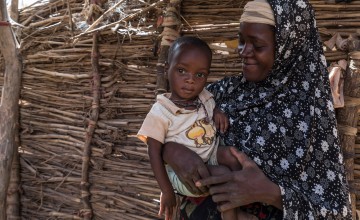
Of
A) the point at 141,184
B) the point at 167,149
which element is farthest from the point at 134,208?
the point at 167,149

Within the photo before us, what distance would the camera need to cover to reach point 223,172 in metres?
1.90

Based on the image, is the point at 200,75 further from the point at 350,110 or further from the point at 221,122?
the point at 350,110

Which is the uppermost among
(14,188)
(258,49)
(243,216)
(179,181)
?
(258,49)

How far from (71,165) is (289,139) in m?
2.71

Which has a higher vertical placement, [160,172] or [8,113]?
[8,113]

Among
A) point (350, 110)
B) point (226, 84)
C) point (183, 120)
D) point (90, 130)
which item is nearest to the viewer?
point (183, 120)

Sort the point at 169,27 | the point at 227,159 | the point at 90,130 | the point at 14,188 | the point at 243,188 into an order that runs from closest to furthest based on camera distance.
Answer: the point at 243,188 < the point at 227,159 < the point at 169,27 < the point at 90,130 < the point at 14,188

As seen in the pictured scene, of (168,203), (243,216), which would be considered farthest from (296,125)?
(168,203)

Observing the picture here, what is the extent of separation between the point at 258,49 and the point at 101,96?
2.19 m

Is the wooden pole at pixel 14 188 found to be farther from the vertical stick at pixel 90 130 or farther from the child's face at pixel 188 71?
the child's face at pixel 188 71

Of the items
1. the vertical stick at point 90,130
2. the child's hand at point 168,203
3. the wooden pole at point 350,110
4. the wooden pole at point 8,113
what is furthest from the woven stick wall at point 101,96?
the child's hand at point 168,203

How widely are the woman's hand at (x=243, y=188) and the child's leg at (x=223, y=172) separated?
3 centimetres

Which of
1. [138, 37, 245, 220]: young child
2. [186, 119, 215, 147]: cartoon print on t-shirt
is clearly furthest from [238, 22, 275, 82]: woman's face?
[186, 119, 215, 147]: cartoon print on t-shirt

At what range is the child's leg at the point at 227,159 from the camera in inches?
75.6
